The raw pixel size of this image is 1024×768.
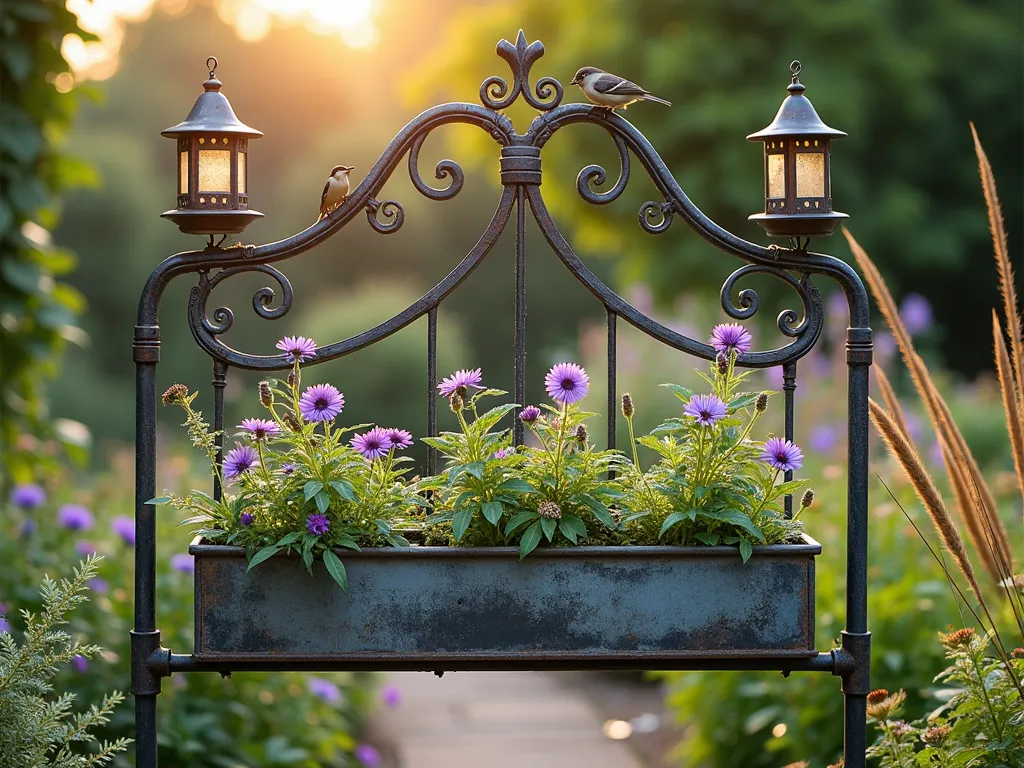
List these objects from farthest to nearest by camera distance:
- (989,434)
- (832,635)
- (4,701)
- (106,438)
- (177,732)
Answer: (106,438)
(989,434)
(832,635)
(177,732)
(4,701)

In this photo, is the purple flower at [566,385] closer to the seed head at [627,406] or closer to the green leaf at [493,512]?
the seed head at [627,406]

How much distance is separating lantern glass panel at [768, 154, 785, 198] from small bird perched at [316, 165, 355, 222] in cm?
77

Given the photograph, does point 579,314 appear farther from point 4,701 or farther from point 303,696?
point 4,701

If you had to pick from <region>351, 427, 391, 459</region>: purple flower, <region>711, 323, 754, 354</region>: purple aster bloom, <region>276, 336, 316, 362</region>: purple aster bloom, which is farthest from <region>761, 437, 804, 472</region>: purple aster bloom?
<region>276, 336, 316, 362</region>: purple aster bloom

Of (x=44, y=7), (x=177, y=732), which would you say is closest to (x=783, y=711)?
(x=177, y=732)

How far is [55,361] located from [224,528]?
→ 1.91 metres

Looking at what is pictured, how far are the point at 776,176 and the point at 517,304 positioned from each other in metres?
0.53


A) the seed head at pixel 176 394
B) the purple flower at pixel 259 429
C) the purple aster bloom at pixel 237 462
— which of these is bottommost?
the purple aster bloom at pixel 237 462

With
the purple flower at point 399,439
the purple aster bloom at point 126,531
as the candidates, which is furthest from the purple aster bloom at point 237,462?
the purple aster bloom at point 126,531

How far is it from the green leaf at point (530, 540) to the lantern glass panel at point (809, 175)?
77 cm

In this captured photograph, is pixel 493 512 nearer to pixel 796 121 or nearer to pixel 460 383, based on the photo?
pixel 460 383

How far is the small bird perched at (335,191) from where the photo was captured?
2.05 metres

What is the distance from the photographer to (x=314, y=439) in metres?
1.94

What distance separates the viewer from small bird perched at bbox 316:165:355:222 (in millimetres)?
2055
